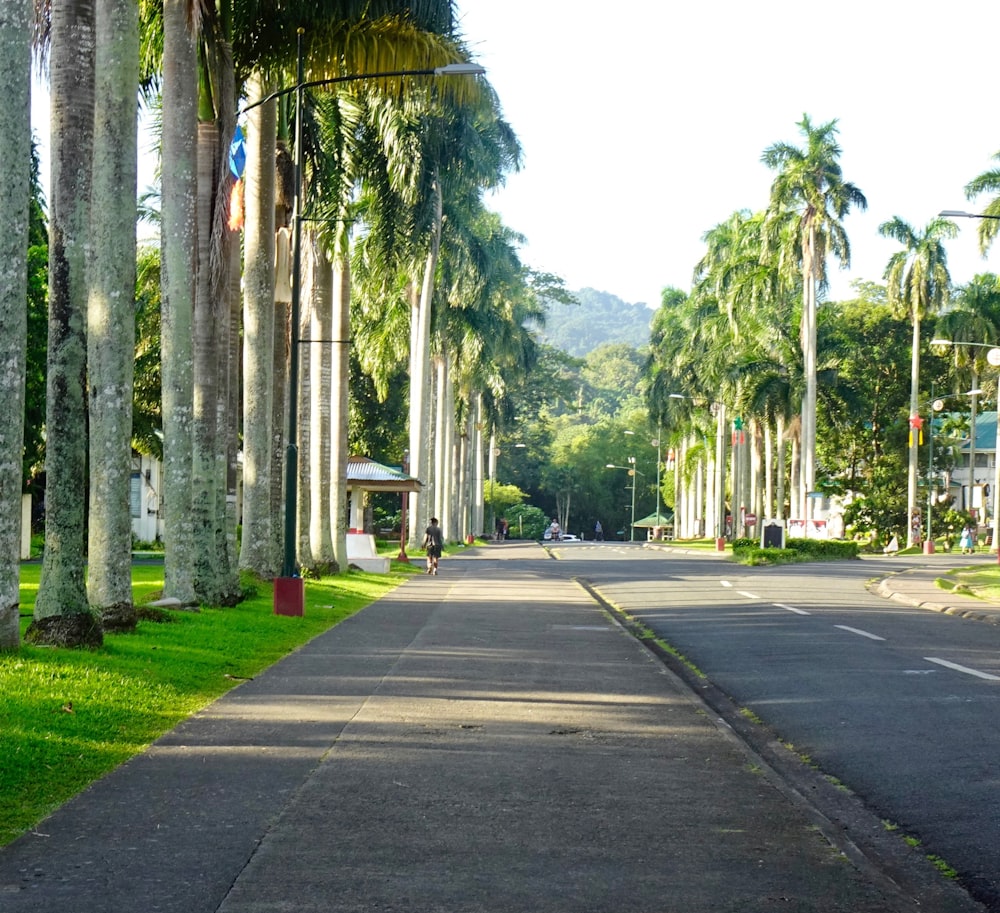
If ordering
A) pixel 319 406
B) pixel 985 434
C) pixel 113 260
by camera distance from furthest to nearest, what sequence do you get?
pixel 985 434 < pixel 319 406 < pixel 113 260

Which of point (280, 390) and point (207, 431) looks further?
point (280, 390)

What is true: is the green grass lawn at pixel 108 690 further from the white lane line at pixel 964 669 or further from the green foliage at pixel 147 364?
the green foliage at pixel 147 364

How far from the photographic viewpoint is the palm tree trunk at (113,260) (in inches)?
609

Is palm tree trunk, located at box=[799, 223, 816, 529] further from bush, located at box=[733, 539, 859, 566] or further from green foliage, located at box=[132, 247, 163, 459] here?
green foliage, located at box=[132, 247, 163, 459]

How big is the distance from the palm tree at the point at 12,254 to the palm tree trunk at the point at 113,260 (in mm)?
2680

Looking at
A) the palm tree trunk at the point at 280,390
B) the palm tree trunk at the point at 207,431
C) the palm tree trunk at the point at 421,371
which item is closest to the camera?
the palm tree trunk at the point at 207,431

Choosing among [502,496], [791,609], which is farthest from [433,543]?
[502,496]

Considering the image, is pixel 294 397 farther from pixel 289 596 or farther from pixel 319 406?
pixel 319 406

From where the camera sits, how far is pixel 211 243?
21.9m

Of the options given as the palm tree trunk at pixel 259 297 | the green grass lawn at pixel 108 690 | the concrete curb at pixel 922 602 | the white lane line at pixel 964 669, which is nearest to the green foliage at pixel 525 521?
the concrete curb at pixel 922 602

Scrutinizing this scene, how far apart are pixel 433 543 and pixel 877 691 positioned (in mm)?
25773

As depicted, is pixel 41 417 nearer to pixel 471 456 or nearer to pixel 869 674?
pixel 869 674

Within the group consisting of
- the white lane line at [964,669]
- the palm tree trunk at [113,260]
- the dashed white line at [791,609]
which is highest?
the palm tree trunk at [113,260]

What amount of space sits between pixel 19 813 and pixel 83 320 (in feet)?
25.6
